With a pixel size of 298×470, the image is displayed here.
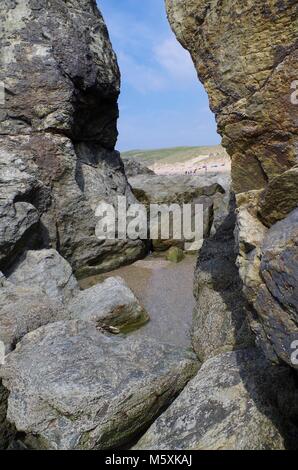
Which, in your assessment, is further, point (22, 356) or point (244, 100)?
point (22, 356)

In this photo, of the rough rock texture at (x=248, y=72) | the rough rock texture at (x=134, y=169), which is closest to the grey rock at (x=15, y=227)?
the rough rock texture at (x=248, y=72)

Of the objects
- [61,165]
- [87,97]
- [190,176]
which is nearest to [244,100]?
[61,165]

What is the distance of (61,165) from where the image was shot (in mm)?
12961

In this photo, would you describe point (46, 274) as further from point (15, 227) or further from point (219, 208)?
point (219, 208)

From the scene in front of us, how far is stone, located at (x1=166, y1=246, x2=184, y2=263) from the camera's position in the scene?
14.4 meters

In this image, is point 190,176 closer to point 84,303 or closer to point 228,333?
point 84,303

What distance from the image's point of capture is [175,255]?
14.5 meters

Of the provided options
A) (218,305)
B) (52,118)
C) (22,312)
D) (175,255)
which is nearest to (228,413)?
(218,305)

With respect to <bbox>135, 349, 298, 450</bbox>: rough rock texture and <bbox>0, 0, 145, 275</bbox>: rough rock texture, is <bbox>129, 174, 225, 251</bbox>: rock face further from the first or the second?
<bbox>135, 349, 298, 450</bbox>: rough rock texture

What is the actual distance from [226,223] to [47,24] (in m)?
8.76

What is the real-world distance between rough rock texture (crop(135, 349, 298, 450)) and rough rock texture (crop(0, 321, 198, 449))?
0.51 meters

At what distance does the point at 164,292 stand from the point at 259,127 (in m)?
7.17

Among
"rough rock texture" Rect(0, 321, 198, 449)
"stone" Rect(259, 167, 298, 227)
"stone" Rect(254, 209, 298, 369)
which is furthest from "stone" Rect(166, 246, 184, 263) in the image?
"stone" Rect(254, 209, 298, 369)

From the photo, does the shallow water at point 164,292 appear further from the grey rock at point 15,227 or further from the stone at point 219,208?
the grey rock at point 15,227
